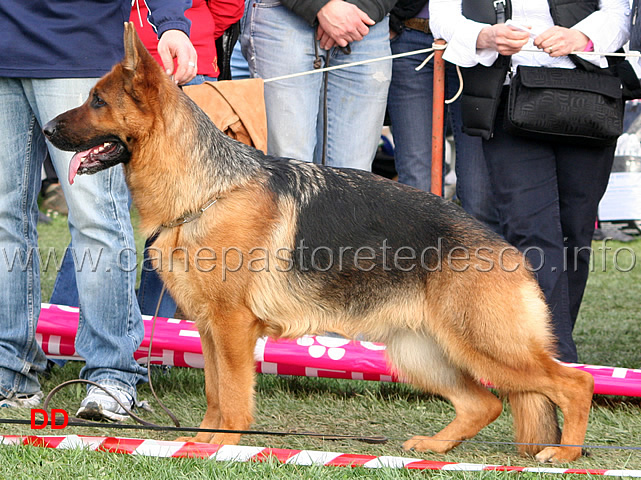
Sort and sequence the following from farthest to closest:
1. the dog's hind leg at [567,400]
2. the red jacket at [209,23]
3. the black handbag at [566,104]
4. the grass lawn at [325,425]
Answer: the red jacket at [209,23]
the black handbag at [566,104]
the dog's hind leg at [567,400]
the grass lawn at [325,425]

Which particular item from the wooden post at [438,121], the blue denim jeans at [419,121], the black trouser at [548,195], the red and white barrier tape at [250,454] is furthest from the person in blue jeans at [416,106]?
the red and white barrier tape at [250,454]

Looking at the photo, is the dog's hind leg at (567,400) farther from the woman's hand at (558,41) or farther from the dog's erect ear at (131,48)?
Answer: the dog's erect ear at (131,48)

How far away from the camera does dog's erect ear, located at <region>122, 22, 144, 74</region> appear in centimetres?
305

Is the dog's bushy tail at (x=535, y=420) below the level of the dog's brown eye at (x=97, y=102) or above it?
below

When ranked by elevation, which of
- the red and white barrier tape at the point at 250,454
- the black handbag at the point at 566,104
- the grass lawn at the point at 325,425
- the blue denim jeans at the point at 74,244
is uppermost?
the black handbag at the point at 566,104

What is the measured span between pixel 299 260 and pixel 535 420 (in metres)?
1.22

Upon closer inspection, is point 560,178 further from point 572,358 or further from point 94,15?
point 94,15

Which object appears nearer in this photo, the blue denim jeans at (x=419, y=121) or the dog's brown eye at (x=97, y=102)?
the dog's brown eye at (x=97, y=102)

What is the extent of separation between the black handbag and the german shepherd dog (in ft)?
2.86

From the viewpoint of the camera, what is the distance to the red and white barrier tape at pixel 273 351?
165 inches

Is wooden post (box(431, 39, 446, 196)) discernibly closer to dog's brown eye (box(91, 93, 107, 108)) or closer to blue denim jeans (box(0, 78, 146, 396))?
blue denim jeans (box(0, 78, 146, 396))

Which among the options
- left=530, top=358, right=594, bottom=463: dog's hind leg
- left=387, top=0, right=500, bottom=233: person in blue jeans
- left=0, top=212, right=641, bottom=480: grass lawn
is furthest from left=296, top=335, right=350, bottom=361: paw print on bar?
left=387, top=0, right=500, bottom=233: person in blue jeans

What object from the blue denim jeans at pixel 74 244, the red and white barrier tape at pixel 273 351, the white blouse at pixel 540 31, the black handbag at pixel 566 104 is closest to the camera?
the blue denim jeans at pixel 74 244

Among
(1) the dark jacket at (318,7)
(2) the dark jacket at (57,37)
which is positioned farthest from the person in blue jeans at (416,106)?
(2) the dark jacket at (57,37)
